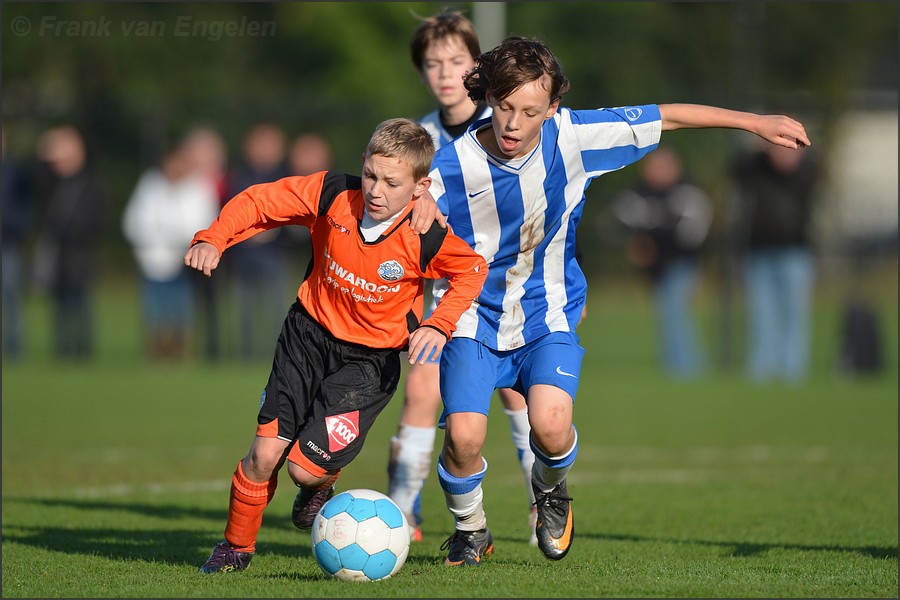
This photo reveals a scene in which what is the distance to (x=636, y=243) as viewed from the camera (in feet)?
48.4

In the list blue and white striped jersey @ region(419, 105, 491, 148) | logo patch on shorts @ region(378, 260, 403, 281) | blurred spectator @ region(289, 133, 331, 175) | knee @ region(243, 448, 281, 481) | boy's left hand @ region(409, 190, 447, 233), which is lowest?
knee @ region(243, 448, 281, 481)

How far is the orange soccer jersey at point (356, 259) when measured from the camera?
4859 millimetres

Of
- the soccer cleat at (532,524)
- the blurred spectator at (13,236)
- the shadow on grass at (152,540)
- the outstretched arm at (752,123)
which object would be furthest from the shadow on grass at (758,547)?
the blurred spectator at (13,236)

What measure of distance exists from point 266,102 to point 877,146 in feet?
53.3

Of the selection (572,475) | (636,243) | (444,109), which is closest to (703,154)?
(636,243)

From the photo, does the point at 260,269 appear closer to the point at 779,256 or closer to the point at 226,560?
the point at 779,256

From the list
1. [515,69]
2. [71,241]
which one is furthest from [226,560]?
[71,241]

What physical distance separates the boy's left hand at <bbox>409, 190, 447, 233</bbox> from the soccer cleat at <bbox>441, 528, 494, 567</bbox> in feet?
4.43

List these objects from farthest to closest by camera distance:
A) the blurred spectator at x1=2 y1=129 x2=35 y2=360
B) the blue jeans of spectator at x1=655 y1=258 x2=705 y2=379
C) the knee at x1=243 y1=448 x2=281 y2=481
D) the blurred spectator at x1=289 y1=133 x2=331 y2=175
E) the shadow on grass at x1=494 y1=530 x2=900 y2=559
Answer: the blurred spectator at x1=2 y1=129 x2=35 y2=360, the blue jeans of spectator at x1=655 y1=258 x2=705 y2=379, the blurred spectator at x1=289 y1=133 x2=331 y2=175, the shadow on grass at x1=494 y1=530 x2=900 y2=559, the knee at x1=243 y1=448 x2=281 y2=481

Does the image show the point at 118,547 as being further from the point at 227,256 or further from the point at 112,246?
the point at 112,246

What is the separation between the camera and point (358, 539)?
469 centimetres

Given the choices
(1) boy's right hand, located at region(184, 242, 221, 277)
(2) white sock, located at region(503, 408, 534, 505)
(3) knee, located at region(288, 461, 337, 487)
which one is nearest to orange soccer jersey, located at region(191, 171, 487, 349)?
(1) boy's right hand, located at region(184, 242, 221, 277)

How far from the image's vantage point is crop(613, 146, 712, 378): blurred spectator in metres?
14.5

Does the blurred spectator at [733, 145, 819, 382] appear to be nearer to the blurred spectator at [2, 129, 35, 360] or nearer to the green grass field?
the green grass field
